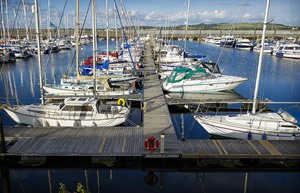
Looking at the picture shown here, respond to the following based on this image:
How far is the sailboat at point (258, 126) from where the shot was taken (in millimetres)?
18328

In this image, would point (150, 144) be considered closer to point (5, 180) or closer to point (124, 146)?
point (124, 146)

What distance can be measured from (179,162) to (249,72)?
3887 cm

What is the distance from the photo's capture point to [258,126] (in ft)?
61.6

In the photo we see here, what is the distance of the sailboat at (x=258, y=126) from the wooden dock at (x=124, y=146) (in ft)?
3.51

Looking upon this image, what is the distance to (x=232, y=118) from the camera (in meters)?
19.6

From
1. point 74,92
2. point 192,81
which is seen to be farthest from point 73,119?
point 192,81

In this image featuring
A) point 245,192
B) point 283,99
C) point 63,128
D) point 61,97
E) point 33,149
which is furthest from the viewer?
point 283,99

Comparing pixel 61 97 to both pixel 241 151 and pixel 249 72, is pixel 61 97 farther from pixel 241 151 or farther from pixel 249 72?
pixel 249 72

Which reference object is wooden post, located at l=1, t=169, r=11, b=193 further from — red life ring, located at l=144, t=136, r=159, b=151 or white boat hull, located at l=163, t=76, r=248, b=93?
white boat hull, located at l=163, t=76, r=248, b=93

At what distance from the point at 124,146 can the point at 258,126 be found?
983 cm

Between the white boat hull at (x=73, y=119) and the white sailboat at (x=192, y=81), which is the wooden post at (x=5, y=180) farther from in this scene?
the white sailboat at (x=192, y=81)

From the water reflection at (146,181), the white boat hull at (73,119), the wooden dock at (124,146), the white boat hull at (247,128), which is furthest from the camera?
the white boat hull at (73,119)

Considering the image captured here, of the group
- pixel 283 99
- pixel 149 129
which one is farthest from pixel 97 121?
pixel 283 99

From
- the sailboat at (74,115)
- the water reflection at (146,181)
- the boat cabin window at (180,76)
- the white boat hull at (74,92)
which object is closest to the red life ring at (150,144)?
the water reflection at (146,181)
